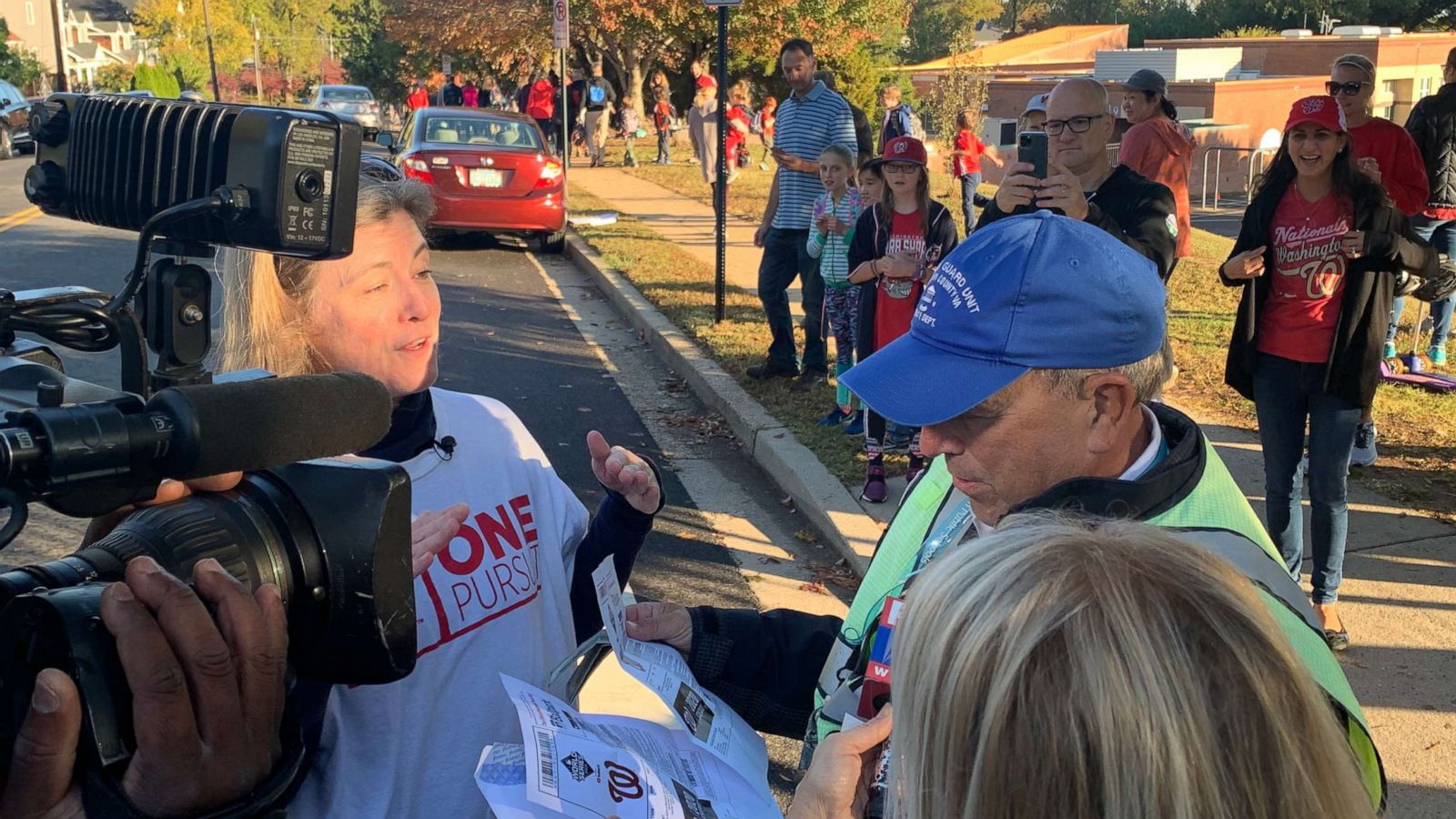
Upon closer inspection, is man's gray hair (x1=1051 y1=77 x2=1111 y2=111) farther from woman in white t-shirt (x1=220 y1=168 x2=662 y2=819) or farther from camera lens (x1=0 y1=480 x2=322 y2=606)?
camera lens (x1=0 y1=480 x2=322 y2=606)

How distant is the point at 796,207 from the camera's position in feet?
25.2

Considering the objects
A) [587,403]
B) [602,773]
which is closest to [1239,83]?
[587,403]

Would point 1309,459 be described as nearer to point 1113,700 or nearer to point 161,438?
point 1113,700

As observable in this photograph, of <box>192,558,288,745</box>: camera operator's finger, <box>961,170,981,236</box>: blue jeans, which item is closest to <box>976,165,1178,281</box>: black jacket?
<box>192,558,288,745</box>: camera operator's finger

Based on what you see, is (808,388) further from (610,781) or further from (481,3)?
(481,3)

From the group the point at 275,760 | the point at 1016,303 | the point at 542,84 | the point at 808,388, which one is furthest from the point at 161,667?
the point at 542,84

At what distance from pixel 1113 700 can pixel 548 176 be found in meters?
13.5

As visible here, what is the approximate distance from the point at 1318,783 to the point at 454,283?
1181 cm

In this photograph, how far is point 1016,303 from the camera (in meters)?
1.73

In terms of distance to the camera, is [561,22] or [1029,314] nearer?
[1029,314]

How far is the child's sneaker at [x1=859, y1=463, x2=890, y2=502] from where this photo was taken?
566 centimetres

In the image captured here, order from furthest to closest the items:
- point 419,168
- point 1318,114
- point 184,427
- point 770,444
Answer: point 419,168 < point 770,444 < point 1318,114 < point 184,427

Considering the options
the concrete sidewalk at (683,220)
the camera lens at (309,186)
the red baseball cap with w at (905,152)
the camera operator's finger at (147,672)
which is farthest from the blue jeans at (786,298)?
Result: the camera operator's finger at (147,672)

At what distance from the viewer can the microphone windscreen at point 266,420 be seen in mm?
1164
